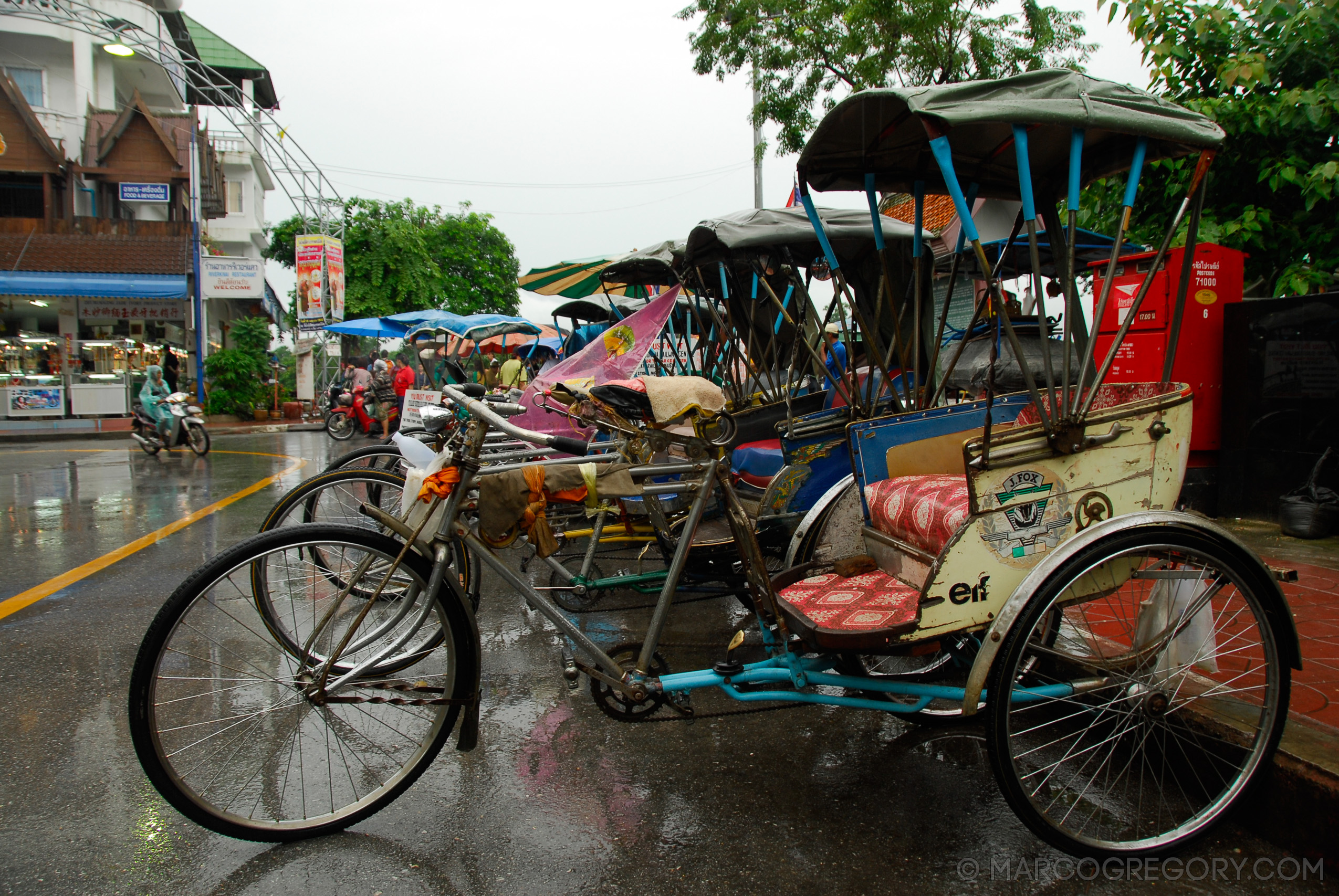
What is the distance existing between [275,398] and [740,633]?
67.8 ft

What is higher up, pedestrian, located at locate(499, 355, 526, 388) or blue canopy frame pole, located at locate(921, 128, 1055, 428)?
blue canopy frame pole, located at locate(921, 128, 1055, 428)

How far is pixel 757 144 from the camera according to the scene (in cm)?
1579

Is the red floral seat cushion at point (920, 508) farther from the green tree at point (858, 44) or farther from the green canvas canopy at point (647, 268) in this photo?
the green tree at point (858, 44)

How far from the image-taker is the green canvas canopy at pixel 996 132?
2182 mm

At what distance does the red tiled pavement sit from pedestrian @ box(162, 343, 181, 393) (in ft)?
65.9

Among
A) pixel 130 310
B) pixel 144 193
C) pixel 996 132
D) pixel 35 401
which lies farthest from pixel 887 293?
pixel 144 193

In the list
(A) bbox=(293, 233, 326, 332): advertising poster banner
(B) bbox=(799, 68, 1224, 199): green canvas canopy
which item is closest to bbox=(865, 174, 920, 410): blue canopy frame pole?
(B) bbox=(799, 68, 1224, 199): green canvas canopy

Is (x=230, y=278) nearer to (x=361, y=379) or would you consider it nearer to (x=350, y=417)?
(x=361, y=379)

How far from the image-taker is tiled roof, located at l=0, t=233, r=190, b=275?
63.4 feet

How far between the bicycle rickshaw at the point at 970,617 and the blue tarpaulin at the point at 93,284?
20174 mm

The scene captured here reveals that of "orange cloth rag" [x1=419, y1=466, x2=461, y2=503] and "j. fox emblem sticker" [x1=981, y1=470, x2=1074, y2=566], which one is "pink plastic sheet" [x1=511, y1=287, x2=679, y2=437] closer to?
"orange cloth rag" [x1=419, y1=466, x2=461, y2=503]

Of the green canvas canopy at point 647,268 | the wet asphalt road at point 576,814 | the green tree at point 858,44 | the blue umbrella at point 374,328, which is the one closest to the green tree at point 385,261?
the blue umbrella at point 374,328

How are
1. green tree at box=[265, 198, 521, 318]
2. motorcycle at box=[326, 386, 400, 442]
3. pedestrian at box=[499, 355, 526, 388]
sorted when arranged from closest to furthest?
pedestrian at box=[499, 355, 526, 388] → motorcycle at box=[326, 386, 400, 442] → green tree at box=[265, 198, 521, 318]

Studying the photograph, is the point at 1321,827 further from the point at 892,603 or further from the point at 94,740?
the point at 94,740
